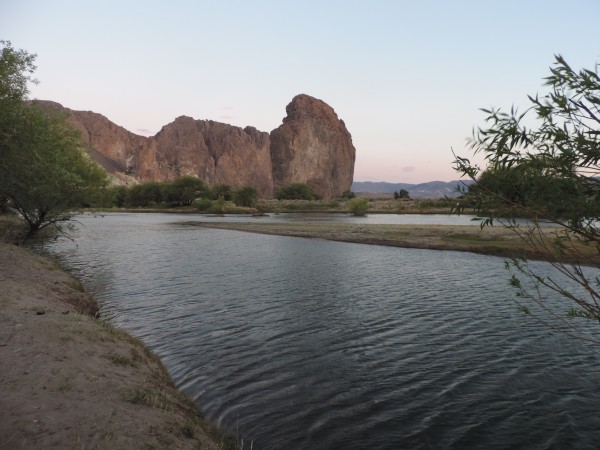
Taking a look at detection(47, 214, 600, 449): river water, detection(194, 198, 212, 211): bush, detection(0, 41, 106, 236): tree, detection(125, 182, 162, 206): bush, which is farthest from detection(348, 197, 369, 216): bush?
detection(125, 182, 162, 206): bush

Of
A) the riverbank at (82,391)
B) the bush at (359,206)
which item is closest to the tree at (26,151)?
the riverbank at (82,391)

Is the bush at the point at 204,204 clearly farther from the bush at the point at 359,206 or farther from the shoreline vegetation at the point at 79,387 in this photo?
the shoreline vegetation at the point at 79,387

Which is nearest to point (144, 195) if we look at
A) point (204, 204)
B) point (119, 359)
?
point (204, 204)

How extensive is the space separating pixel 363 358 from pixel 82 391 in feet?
28.0

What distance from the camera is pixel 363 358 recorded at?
1296 cm

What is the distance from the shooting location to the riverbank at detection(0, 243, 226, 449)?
20.3 feet

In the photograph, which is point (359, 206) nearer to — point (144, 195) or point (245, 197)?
point (245, 197)

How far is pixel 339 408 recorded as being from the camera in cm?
966

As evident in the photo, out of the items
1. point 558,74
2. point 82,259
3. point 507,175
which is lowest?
point 82,259

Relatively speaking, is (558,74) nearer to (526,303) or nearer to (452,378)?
(452,378)

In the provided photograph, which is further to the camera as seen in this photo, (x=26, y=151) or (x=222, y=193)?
(x=222, y=193)

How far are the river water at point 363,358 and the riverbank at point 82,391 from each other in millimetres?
1356

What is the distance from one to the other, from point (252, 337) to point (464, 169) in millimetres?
10929

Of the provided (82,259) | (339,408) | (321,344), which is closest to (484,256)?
(321,344)
